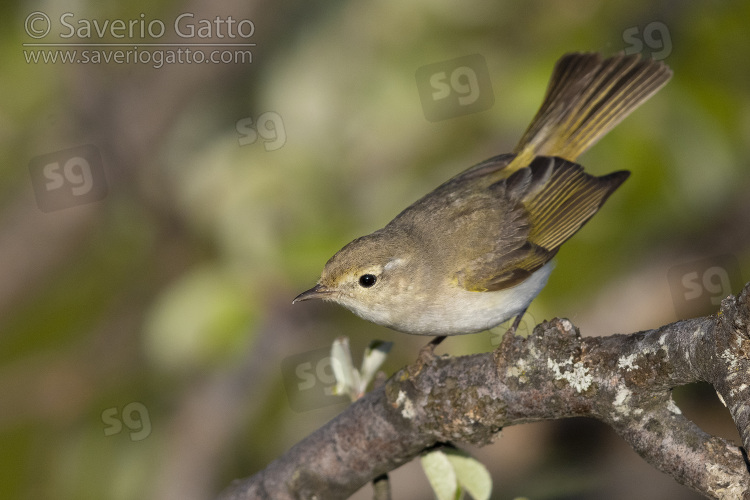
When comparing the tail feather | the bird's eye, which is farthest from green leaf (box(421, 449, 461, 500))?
the tail feather

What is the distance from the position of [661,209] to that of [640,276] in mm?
1111

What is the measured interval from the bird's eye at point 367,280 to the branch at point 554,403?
17.8 inches

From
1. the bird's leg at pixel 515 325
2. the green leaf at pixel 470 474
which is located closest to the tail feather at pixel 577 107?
the bird's leg at pixel 515 325

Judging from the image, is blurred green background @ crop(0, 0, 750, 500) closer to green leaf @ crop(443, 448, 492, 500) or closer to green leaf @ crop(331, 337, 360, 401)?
green leaf @ crop(331, 337, 360, 401)

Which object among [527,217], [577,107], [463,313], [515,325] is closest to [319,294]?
[463,313]

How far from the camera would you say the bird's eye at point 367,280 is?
308 centimetres

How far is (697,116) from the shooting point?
147 inches

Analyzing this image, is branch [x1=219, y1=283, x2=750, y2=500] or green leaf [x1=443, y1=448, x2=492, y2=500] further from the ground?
Result: branch [x1=219, y1=283, x2=750, y2=500]

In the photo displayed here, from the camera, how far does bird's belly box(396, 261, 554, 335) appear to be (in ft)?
9.82

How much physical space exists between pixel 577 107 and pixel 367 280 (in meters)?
1.42

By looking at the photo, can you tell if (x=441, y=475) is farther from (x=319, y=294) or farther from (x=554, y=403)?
(x=319, y=294)

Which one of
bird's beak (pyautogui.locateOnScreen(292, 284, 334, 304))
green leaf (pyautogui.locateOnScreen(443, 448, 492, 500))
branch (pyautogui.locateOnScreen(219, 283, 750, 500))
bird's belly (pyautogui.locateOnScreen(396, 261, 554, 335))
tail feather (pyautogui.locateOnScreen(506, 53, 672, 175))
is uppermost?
tail feather (pyautogui.locateOnScreen(506, 53, 672, 175))

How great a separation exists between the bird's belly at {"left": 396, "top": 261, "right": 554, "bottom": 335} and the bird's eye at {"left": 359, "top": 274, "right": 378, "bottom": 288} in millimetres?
192

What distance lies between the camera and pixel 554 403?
7.09 feet
